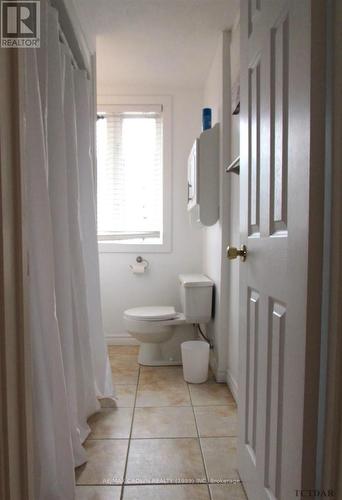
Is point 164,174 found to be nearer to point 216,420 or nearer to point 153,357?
point 153,357

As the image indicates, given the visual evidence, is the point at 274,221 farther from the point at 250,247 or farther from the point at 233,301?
the point at 233,301

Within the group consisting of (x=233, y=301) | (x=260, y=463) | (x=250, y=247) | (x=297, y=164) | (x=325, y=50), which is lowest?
(x=260, y=463)

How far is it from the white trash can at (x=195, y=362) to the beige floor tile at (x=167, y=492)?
0.97 m

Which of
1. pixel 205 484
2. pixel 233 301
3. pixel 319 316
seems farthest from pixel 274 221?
pixel 233 301

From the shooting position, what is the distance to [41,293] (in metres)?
1.17

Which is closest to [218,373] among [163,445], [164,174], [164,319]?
[164,319]

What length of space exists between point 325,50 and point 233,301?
5.44 ft

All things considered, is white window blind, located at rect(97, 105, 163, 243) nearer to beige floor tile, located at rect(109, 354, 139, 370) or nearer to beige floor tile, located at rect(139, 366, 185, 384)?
beige floor tile, located at rect(109, 354, 139, 370)

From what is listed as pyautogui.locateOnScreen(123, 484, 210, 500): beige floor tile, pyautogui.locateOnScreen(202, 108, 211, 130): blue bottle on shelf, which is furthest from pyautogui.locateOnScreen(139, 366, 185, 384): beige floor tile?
pyautogui.locateOnScreen(202, 108, 211, 130): blue bottle on shelf

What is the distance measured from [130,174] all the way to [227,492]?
8.50ft

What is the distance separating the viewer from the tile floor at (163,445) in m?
1.34

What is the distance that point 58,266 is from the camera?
1.42 metres

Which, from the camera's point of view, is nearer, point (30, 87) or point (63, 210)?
point (30, 87)

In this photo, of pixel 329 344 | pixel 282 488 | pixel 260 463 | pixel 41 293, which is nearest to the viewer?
pixel 329 344
